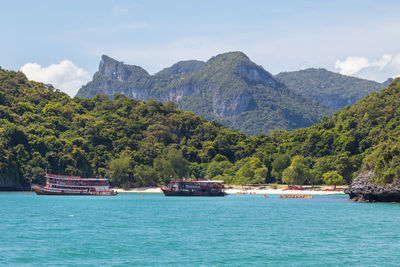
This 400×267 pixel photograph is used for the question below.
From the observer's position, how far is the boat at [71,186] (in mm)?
132375

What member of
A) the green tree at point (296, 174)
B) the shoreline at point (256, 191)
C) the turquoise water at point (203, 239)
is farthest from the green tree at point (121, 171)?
the turquoise water at point (203, 239)

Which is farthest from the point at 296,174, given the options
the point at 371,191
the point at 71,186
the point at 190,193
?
the point at 71,186

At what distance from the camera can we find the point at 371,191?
87.3 m

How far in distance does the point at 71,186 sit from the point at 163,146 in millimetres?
52201

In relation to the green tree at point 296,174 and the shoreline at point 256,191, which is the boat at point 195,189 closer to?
the shoreline at point 256,191

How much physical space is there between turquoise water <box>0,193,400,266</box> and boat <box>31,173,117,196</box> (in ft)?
196

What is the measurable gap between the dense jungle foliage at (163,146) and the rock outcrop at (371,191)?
38.0 m

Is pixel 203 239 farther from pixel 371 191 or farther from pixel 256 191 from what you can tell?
pixel 256 191

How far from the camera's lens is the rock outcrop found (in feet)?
273

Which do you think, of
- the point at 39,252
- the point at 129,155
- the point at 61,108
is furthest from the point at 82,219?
the point at 61,108

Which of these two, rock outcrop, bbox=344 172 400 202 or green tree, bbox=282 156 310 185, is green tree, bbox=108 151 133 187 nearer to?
green tree, bbox=282 156 310 185

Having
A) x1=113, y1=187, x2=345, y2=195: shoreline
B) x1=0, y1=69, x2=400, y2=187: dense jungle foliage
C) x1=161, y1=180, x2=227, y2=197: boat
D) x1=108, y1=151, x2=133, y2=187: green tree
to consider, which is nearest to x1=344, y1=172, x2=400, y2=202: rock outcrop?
x1=113, y1=187, x2=345, y2=195: shoreline

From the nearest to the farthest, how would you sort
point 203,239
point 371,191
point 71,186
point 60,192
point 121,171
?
point 203,239 → point 371,191 → point 60,192 → point 71,186 → point 121,171

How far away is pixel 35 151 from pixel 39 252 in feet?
371
